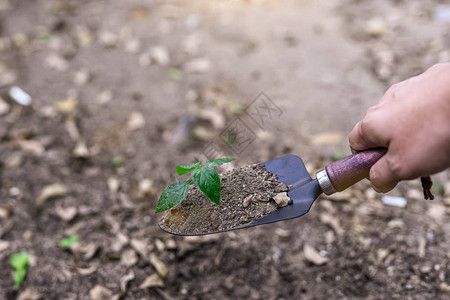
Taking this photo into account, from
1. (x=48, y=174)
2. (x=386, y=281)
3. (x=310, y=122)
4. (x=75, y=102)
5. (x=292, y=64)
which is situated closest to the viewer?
(x=386, y=281)

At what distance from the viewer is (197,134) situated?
2650 millimetres

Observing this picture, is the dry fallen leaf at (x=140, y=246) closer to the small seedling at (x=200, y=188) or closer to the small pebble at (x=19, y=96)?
the small seedling at (x=200, y=188)

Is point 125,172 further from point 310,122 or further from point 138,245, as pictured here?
point 310,122

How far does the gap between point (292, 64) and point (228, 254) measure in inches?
72.2

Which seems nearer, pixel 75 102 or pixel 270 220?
pixel 270 220

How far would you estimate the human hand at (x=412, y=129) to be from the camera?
3.62ft

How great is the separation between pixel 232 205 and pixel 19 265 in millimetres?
1275

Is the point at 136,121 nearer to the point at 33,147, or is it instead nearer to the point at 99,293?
the point at 33,147

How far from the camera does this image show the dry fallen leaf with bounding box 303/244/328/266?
6.29 ft

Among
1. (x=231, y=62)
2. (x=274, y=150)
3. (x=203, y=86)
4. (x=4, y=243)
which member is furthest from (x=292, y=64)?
(x=4, y=243)

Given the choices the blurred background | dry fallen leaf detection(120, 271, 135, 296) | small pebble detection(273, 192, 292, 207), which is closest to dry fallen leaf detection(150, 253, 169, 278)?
the blurred background

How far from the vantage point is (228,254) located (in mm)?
1994

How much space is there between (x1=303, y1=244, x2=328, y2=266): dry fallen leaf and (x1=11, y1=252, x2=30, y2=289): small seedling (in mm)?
1489

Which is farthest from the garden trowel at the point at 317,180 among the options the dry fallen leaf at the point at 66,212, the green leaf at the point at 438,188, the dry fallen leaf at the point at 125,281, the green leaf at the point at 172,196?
the dry fallen leaf at the point at 66,212
